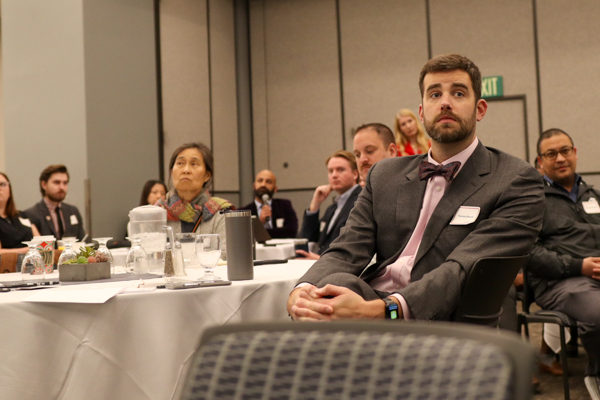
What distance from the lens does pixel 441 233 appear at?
1.91 m

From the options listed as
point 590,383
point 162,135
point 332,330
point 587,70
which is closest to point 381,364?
point 332,330

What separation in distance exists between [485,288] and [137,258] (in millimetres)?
1350

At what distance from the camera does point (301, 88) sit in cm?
902

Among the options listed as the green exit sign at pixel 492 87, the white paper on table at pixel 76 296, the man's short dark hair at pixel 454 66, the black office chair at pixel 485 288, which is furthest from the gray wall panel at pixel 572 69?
the white paper on table at pixel 76 296

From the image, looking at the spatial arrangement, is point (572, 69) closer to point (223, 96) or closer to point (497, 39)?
point (497, 39)

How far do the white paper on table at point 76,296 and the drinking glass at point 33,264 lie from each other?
0.57 meters

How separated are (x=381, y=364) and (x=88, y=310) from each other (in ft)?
4.53

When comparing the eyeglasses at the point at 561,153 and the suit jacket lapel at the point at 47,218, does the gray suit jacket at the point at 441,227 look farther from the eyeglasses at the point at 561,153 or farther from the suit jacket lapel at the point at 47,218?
the suit jacket lapel at the point at 47,218

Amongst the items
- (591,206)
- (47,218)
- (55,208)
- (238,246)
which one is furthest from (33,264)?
(55,208)

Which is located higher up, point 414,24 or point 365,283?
point 414,24

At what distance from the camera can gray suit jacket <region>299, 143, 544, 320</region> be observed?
5.73ft

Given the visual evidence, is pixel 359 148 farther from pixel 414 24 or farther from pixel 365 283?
pixel 414 24

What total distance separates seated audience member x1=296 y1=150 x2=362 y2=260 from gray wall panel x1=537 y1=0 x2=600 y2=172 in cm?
444

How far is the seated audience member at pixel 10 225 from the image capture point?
4805mm
